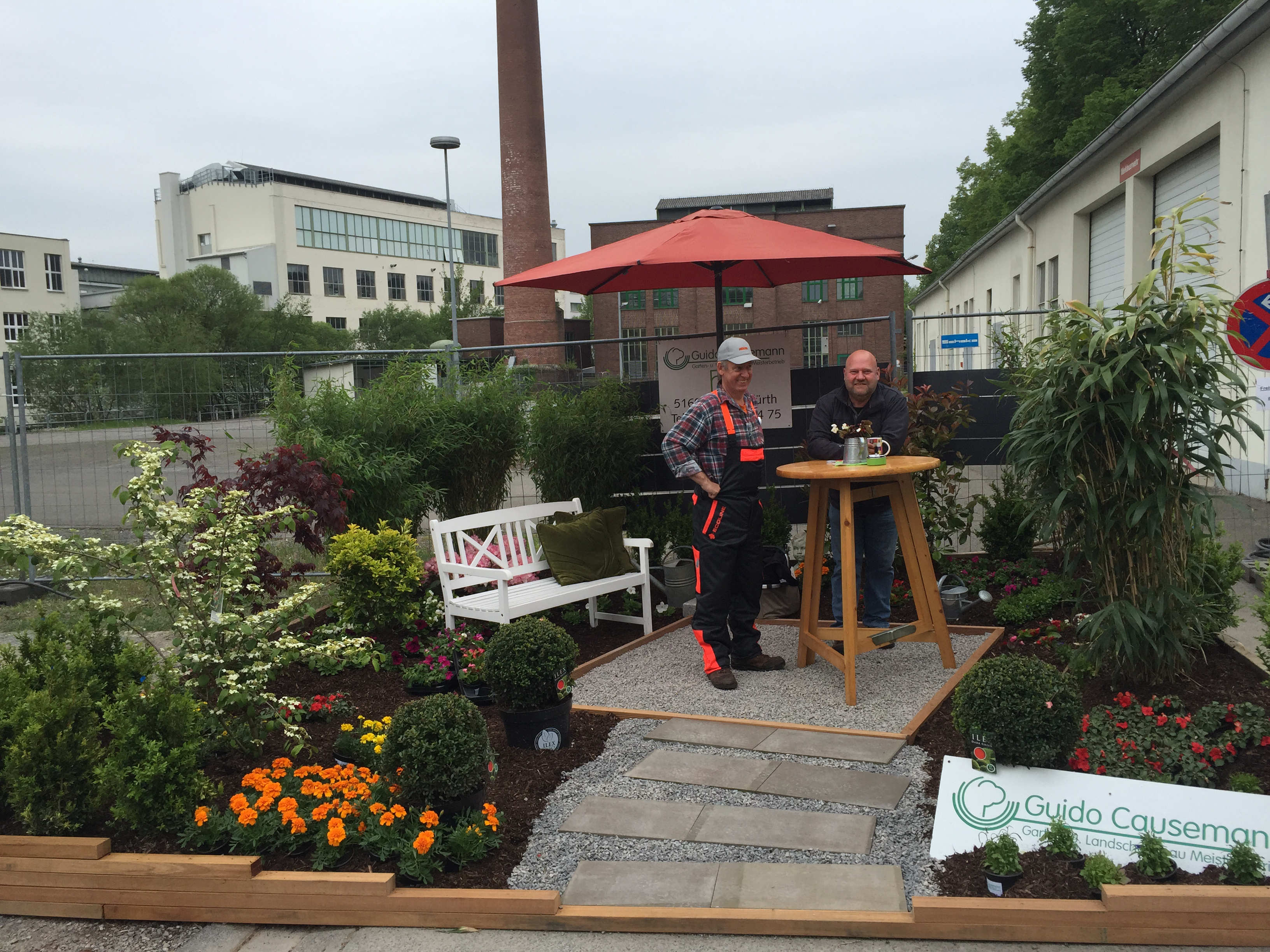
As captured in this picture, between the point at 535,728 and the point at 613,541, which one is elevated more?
the point at 613,541

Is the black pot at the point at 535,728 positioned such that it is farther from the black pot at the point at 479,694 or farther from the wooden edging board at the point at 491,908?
the wooden edging board at the point at 491,908

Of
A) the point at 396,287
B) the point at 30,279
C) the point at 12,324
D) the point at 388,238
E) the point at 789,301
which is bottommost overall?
the point at 789,301

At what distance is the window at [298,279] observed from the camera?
259 feet

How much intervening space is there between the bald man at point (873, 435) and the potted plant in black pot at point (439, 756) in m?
2.81

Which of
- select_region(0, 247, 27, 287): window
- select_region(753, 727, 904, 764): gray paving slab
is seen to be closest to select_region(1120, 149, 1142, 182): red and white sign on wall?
select_region(753, 727, 904, 764): gray paving slab

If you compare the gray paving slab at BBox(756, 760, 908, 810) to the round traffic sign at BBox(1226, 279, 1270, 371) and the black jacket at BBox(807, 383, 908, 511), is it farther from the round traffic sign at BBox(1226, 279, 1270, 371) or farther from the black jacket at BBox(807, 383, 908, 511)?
the round traffic sign at BBox(1226, 279, 1270, 371)

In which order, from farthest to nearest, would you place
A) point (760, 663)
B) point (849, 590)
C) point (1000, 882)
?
point (760, 663), point (849, 590), point (1000, 882)

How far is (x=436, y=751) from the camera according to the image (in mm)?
3602

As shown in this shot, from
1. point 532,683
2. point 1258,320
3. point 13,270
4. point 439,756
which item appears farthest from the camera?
Result: point 13,270

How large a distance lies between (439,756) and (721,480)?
8.37 feet

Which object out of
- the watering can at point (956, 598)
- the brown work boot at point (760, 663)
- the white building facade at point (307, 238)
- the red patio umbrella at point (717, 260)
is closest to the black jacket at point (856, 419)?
the red patio umbrella at point (717, 260)

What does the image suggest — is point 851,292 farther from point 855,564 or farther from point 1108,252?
point 855,564

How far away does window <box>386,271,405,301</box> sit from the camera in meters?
89.0

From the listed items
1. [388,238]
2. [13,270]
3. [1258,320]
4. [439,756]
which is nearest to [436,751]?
[439,756]
